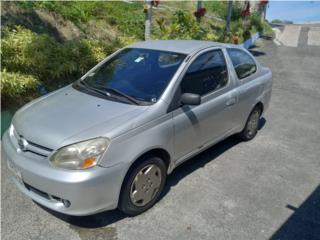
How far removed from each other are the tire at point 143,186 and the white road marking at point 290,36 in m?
13.0

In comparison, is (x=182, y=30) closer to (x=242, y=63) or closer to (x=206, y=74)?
(x=242, y=63)

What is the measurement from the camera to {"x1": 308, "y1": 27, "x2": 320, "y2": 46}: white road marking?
15.0 metres

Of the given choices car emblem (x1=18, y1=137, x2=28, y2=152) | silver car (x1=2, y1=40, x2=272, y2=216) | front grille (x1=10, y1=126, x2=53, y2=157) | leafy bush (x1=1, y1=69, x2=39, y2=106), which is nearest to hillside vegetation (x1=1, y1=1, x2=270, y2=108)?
leafy bush (x1=1, y1=69, x2=39, y2=106)

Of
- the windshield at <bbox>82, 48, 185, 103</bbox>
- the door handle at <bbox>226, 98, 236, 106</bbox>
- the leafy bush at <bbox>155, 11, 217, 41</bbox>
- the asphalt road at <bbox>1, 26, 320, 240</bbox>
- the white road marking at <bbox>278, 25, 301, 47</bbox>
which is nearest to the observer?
the asphalt road at <bbox>1, 26, 320, 240</bbox>

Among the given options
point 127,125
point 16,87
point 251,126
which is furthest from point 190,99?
point 16,87

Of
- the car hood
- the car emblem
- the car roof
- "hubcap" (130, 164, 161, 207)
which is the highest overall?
the car roof

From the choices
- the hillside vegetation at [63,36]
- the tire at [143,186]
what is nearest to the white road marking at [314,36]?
the hillside vegetation at [63,36]

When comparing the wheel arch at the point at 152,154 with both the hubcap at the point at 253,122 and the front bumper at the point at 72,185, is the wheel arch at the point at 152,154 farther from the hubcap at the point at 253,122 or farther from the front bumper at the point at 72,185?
the hubcap at the point at 253,122

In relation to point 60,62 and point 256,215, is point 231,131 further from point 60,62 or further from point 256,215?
point 60,62

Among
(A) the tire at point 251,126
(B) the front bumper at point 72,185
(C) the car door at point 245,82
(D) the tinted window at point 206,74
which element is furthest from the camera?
(A) the tire at point 251,126

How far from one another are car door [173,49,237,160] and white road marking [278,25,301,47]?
11.6 m

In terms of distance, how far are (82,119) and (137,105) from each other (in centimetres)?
57

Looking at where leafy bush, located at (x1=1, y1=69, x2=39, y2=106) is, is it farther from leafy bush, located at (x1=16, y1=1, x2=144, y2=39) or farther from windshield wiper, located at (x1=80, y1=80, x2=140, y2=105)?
leafy bush, located at (x1=16, y1=1, x2=144, y2=39)

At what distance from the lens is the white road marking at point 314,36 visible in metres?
15.0
